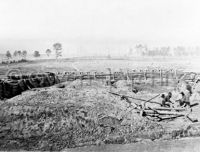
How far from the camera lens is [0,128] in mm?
10914

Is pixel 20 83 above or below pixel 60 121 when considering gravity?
above

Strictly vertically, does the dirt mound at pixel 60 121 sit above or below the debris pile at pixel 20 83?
below

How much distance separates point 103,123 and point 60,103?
329cm

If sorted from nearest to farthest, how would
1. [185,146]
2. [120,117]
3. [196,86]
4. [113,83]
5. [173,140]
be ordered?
[185,146] → [173,140] → [120,117] → [196,86] → [113,83]

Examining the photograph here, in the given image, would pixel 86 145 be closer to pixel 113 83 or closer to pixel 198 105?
pixel 198 105

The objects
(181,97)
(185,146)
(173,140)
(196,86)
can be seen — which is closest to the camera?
(185,146)

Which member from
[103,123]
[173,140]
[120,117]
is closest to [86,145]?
[103,123]

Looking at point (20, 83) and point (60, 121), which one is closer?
point (60, 121)

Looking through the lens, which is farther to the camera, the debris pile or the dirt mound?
the debris pile

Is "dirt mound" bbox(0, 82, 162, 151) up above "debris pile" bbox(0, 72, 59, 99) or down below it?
below

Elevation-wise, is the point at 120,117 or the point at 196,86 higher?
the point at 196,86

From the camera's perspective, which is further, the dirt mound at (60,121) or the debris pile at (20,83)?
the debris pile at (20,83)

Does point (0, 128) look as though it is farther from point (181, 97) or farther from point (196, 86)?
point (196, 86)

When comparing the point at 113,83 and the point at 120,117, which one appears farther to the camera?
the point at 113,83
